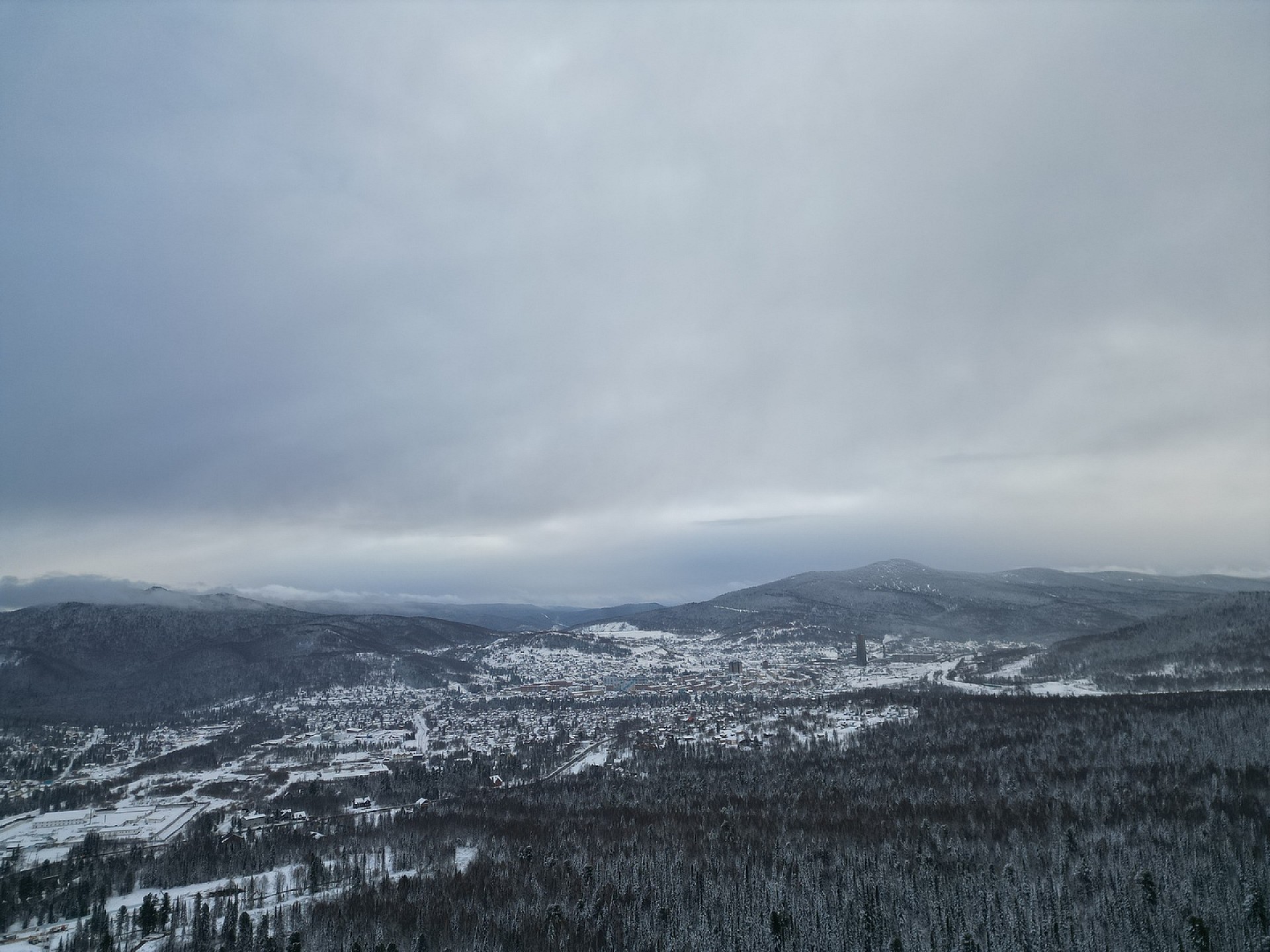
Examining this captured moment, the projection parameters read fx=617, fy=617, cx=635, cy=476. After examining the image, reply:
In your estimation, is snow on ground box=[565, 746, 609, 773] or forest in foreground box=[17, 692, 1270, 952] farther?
snow on ground box=[565, 746, 609, 773]

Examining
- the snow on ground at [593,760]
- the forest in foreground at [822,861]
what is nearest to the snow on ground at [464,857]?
the forest in foreground at [822,861]

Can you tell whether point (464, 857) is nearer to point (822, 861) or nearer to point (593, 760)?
point (822, 861)

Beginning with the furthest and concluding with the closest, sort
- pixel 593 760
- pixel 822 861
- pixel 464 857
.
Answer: pixel 593 760 → pixel 464 857 → pixel 822 861

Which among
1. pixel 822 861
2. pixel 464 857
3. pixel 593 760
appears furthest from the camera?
pixel 593 760

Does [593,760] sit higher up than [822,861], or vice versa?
[822,861]

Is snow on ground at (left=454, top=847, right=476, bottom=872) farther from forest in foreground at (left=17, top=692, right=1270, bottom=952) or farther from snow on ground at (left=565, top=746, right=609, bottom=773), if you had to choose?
snow on ground at (left=565, top=746, right=609, bottom=773)

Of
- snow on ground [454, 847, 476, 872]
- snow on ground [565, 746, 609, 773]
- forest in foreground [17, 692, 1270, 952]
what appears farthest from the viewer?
snow on ground [565, 746, 609, 773]

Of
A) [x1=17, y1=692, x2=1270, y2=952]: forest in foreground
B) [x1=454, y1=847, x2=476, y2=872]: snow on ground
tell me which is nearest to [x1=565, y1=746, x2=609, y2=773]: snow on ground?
[x1=17, y1=692, x2=1270, y2=952]: forest in foreground

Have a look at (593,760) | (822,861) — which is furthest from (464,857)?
(593,760)

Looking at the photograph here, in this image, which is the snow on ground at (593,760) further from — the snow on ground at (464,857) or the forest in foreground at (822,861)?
the snow on ground at (464,857)

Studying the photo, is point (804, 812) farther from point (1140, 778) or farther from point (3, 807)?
point (3, 807)
